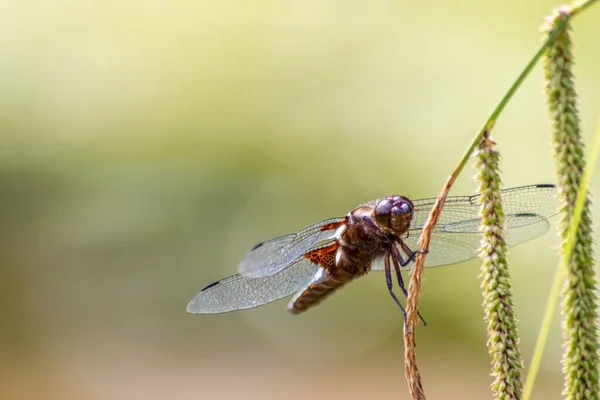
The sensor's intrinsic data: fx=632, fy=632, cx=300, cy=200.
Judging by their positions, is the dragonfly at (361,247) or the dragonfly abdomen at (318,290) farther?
the dragonfly abdomen at (318,290)

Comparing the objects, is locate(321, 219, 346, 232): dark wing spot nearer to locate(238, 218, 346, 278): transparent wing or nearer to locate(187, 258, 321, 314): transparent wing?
locate(238, 218, 346, 278): transparent wing

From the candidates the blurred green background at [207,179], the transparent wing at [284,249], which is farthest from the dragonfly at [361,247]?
the blurred green background at [207,179]

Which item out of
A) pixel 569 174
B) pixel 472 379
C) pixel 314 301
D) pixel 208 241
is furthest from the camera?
pixel 208 241

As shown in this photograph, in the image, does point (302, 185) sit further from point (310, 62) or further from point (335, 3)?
point (335, 3)

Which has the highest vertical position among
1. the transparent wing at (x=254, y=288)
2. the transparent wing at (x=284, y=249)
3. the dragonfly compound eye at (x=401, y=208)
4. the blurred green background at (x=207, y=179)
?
the blurred green background at (x=207, y=179)

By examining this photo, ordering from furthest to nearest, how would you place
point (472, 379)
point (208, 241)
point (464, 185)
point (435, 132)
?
point (208, 241)
point (472, 379)
point (435, 132)
point (464, 185)

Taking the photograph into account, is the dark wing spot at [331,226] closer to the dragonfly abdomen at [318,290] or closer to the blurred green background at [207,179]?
the dragonfly abdomen at [318,290]

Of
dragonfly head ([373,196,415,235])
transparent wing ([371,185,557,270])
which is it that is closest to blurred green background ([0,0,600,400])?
transparent wing ([371,185,557,270])

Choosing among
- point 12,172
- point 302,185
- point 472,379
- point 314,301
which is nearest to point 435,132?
point 302,185
